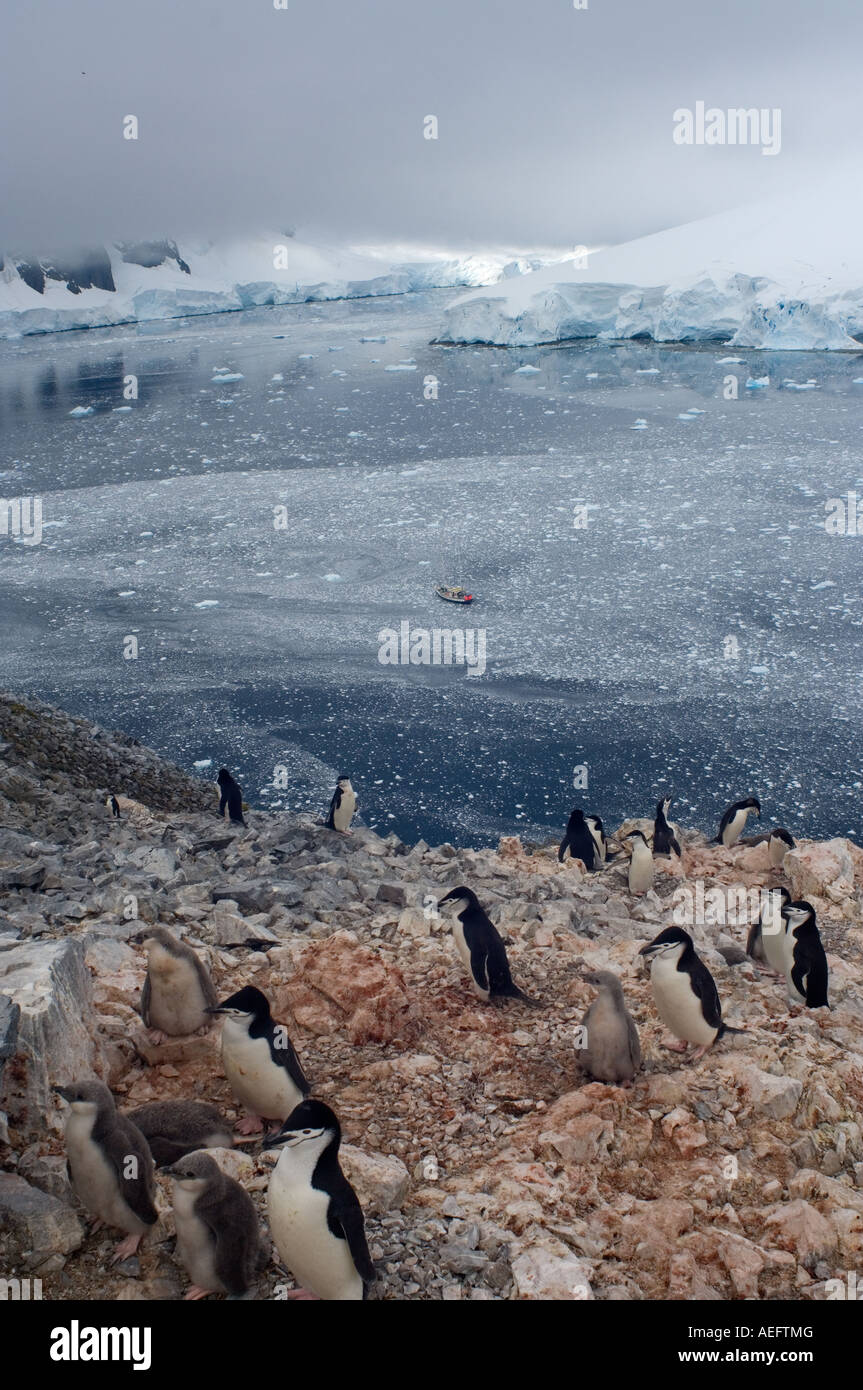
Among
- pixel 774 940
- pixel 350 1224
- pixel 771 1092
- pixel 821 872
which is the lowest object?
pixel 821 872

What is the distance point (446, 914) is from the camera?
5.03 meters

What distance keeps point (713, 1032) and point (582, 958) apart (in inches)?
38.6

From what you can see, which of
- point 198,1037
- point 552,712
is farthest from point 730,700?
point 198,1037

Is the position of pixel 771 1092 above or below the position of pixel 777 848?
above

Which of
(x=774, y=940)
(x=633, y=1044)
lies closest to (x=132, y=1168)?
(x=633, y=1044)

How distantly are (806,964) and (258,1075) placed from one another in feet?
8.68

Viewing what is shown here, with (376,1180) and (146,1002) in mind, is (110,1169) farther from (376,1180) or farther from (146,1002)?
(146,1002)

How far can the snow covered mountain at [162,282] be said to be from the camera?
70750mm

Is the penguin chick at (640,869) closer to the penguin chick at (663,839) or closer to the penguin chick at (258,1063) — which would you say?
the penguin chick at (663,839)

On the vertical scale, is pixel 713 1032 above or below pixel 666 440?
below

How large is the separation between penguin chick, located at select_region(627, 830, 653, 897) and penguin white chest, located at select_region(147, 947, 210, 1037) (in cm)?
352

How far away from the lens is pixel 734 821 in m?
7.52

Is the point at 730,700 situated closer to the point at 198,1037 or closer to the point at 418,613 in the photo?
the point at 418,613
